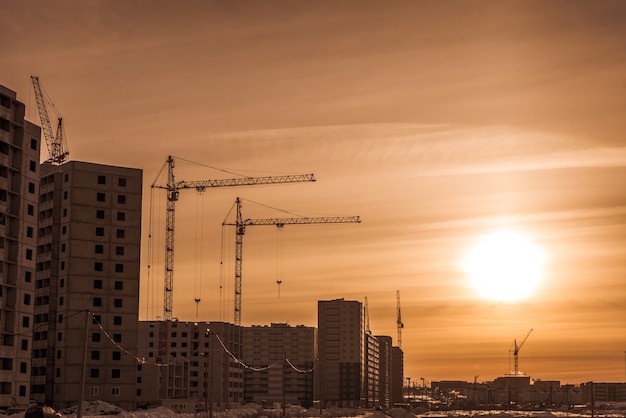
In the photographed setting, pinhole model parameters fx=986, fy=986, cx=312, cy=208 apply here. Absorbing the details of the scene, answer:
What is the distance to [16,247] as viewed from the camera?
174500mm

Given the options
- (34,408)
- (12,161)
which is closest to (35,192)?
(12,161)

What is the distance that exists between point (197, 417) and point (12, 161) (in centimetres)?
5936

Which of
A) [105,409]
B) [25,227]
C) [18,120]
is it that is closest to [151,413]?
[105,409]

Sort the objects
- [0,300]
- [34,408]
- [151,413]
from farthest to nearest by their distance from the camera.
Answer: [151,413] → [0,300] → [34,408]

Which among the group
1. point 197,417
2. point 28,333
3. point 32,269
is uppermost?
point 32,269

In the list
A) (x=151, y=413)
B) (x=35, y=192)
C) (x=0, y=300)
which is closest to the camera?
(x=0, y=300)

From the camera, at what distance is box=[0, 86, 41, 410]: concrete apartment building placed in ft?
561

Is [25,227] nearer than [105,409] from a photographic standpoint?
Yes

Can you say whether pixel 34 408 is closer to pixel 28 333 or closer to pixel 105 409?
pixel 28 333

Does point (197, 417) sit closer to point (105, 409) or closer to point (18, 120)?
point (105, 409)

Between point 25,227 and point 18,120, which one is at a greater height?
point 18,120

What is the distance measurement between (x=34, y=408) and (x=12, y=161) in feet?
203

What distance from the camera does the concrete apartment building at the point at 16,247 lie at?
17088 cm

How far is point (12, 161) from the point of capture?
178 m
